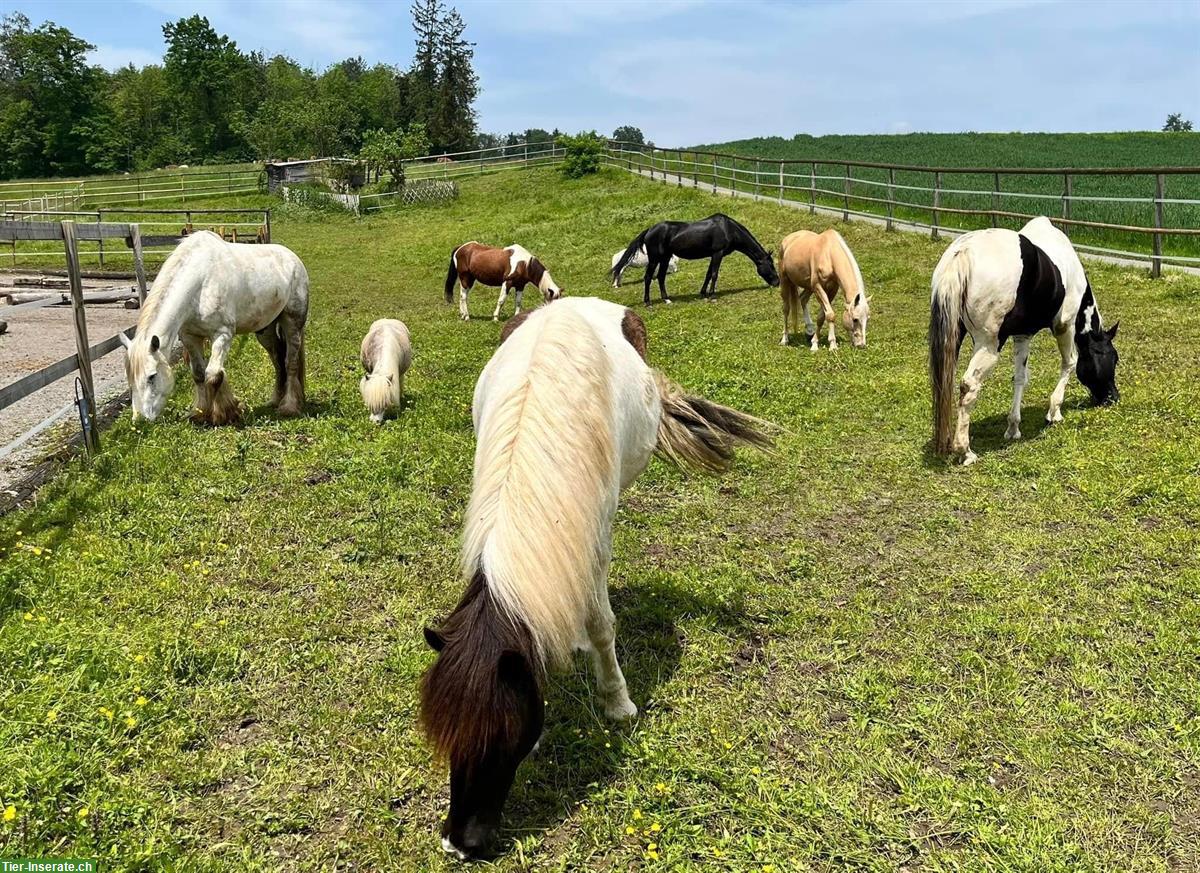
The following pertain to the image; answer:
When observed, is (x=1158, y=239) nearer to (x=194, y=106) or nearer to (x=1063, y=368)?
(x=1063, y=368)

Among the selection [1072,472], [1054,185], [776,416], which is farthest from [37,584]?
[1054,185]

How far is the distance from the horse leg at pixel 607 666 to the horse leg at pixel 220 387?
523cm

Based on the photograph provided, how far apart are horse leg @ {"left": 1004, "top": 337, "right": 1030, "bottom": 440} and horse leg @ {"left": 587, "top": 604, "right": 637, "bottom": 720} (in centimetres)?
475

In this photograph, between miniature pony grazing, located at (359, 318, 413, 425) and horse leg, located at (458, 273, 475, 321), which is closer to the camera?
miniature pony grazing, located at (359, 318, 413, 425)

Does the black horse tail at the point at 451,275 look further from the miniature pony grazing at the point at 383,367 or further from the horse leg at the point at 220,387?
the horse leg at the point at 220,387

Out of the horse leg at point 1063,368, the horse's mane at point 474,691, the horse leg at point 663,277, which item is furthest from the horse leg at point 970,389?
the horse leg at point 663,277

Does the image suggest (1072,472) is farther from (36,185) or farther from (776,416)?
(36,185)

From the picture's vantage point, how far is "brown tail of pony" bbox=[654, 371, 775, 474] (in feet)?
12.7

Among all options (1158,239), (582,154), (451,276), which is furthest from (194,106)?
(1158,239)

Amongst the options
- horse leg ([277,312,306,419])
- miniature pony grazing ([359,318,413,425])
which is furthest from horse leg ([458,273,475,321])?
horse leg ([277,312,306,419])

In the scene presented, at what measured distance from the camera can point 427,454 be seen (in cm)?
642

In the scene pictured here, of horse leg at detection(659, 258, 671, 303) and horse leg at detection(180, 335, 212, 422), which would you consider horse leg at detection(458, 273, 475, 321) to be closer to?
horse leg at detection(659, 258, 671, 303)

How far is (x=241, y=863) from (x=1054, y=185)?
22.1 metres

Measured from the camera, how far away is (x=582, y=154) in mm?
31250
